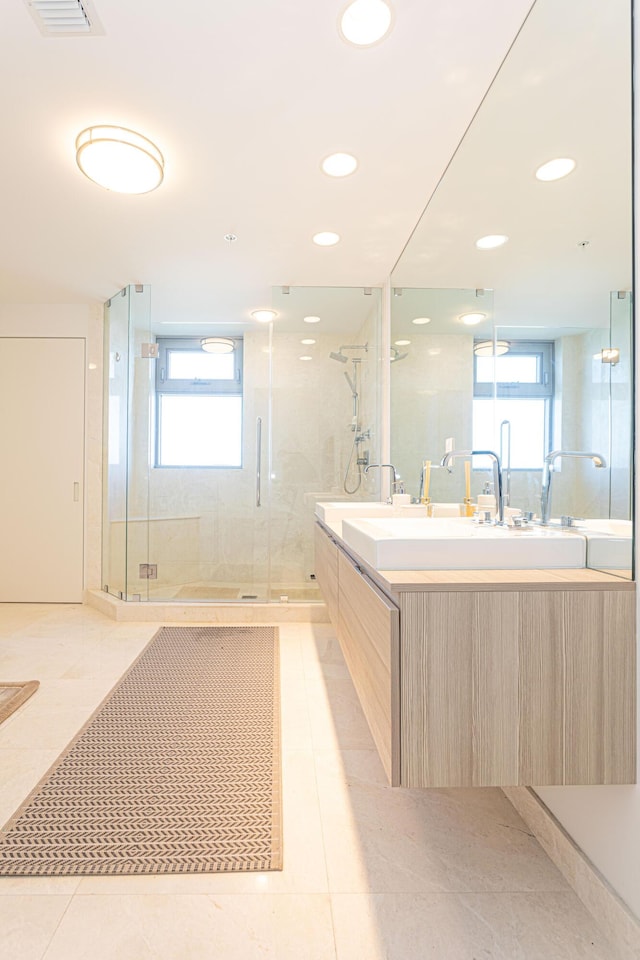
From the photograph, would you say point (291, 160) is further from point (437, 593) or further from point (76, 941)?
point (76, 941)

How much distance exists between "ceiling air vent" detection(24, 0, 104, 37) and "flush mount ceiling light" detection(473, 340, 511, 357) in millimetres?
1548

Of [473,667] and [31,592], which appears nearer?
[473,667]

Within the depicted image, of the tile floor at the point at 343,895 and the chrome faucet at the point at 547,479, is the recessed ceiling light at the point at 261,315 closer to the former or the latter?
the chrome faucet at the point at 547,479

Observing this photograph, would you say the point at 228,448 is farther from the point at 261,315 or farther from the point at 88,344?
the point at 88,344

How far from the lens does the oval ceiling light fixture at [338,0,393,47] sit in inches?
59.4

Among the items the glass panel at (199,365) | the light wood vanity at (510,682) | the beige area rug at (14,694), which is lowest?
the beige area rug at (14,694)

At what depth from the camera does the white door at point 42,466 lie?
416 cm

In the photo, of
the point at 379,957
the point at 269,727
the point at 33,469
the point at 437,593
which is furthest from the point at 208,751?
the point at 33,469

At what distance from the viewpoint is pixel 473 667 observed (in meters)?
1.09

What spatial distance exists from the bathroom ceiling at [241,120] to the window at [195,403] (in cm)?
118

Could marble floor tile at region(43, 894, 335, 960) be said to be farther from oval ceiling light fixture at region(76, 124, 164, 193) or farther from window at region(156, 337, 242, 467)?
window at region(156, 337, 242, 467)

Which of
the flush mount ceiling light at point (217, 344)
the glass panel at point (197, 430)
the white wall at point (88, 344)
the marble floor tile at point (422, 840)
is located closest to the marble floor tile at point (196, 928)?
the marble floor tile at point (422, 840)

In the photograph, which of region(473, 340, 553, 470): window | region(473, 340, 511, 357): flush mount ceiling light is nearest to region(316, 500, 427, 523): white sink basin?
region(473, 340, 553, 470): window

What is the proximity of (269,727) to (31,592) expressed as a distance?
292 centimetres
